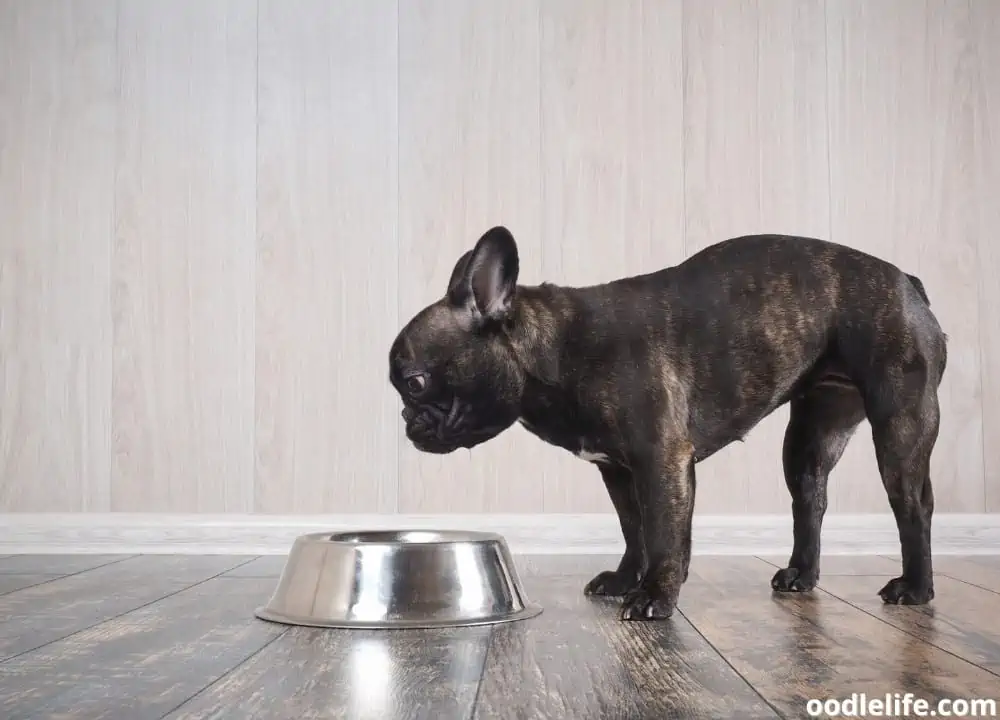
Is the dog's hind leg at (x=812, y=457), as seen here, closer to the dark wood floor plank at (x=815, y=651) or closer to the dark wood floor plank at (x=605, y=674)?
the dark wood floor plank at (x=815, y=651)

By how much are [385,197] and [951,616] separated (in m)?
1.98

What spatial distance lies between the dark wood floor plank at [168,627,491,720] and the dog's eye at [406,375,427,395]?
0.43 m

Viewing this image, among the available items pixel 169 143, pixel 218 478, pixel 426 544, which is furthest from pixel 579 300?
pixel 169 143

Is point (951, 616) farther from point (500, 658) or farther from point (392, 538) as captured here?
point (392, 538)

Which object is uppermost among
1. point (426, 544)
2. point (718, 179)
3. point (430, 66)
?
point (430, 66)

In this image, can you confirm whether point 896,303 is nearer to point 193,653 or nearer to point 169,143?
point 193,653

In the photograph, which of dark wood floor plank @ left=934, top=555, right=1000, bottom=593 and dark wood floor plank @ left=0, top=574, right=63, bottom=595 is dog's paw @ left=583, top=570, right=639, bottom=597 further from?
dark wood floor plank @ left=0, top=574, right=63, bottom=595

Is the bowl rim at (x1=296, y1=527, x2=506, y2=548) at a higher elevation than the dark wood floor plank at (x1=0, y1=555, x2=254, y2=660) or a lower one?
higher

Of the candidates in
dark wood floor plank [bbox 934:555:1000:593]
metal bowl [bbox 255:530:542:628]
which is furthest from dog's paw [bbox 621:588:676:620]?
dark wood floor plank [bbox 934:555:1000:593]

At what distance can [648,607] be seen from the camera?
166 cm

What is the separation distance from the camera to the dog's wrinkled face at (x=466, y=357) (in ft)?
5.76

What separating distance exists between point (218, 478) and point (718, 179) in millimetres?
1731

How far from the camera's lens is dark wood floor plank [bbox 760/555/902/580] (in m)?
2.43

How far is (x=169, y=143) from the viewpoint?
10.1ft
